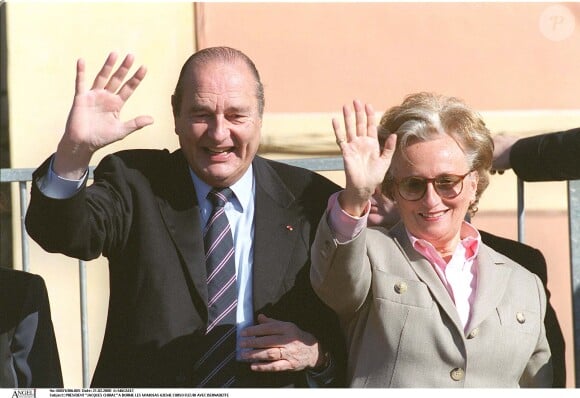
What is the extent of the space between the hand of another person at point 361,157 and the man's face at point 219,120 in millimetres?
327

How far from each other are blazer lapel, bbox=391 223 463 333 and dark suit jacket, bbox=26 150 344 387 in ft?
0.93

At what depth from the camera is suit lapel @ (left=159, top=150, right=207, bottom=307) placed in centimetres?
379

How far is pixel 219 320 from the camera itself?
12.4 ft

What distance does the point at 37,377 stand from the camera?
13.2 feet

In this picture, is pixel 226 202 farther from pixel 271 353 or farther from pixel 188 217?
pixel 271 353

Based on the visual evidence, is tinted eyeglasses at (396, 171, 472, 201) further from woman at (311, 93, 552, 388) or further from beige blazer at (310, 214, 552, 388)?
beige blazer at (310, 214, 552, 388)

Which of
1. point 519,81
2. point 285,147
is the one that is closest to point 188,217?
point 285,147

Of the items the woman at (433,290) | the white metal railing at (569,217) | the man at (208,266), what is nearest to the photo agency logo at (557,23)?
the white metal railing at (569,217)

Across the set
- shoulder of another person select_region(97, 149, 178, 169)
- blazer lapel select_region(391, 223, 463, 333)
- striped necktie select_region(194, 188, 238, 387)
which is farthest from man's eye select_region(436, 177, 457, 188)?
shoulder of another person select_region(97, 149, 178, 169)

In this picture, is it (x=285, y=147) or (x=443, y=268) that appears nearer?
(x=443, y=268)

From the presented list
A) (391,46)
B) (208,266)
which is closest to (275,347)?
(208,266)

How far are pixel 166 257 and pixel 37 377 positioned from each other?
614 mm

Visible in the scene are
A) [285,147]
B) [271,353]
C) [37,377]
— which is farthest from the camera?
[285,147]

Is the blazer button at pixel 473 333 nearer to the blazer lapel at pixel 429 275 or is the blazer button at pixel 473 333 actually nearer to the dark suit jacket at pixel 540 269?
the blazer lapel at pixel 429 275
